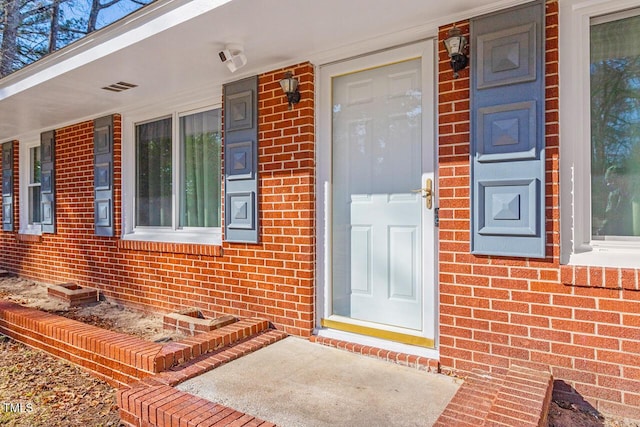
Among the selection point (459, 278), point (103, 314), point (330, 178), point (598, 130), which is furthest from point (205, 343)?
point (598, 130)

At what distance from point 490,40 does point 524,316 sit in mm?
1734

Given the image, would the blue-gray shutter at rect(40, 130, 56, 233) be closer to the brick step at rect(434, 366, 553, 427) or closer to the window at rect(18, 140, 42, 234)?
the window at rect(18, 140, 42, 234)

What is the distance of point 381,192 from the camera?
314 centimetres

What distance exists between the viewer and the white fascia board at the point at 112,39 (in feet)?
8.76

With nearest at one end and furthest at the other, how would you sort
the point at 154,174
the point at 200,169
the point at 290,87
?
1. the point at 290,87
2. the point at 200,169
3. the point at 154,174

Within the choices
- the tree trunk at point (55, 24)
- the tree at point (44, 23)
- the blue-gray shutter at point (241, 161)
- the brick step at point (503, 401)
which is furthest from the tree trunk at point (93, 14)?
the brick step at point (503, 401)

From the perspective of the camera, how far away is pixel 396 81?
10.0 feet

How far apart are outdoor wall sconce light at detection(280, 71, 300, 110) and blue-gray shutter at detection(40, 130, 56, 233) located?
433 cm

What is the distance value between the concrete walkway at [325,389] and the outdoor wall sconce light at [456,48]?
6.78ft

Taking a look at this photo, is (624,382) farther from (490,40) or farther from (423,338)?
(490,40)

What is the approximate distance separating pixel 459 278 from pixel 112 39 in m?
3.19

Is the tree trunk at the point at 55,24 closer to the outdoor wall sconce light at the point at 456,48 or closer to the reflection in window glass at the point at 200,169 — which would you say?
the reflection in window glass at the point at 200,169

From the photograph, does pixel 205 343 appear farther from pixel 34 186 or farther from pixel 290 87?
pixel 34 186

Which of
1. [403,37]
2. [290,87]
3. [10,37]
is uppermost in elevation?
[10,37]
